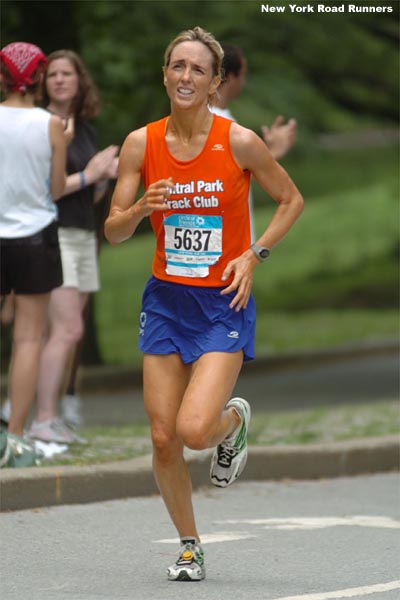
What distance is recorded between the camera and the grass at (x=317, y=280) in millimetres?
21844

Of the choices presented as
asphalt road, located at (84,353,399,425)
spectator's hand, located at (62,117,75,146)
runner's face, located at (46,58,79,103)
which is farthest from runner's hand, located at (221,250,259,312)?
asphalt road, located at (84,353,399,425)

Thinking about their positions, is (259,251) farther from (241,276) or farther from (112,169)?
(112,169)

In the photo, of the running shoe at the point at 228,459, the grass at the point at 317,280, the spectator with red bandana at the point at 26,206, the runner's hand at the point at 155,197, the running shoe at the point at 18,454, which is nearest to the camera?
the runner's hand at the point at 155,197

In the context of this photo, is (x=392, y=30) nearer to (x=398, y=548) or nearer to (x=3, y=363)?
(x=3, y=363)

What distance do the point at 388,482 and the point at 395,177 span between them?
11.0m

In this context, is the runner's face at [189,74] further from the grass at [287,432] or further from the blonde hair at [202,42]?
the grass at [287,432]

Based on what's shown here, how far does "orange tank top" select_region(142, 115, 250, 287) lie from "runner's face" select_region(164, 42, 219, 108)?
0.15 metres

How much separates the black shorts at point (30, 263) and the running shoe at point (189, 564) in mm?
2528

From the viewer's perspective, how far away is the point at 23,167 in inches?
322

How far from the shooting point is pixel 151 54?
17359 mm

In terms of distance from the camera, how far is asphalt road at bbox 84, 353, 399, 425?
45.9 ft

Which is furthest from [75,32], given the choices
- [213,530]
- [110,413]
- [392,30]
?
[213,530]

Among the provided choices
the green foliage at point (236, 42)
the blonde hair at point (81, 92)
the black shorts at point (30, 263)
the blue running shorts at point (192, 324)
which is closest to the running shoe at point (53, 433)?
the black shorts at point (30, 263)


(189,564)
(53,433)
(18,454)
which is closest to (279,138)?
(53,433)
